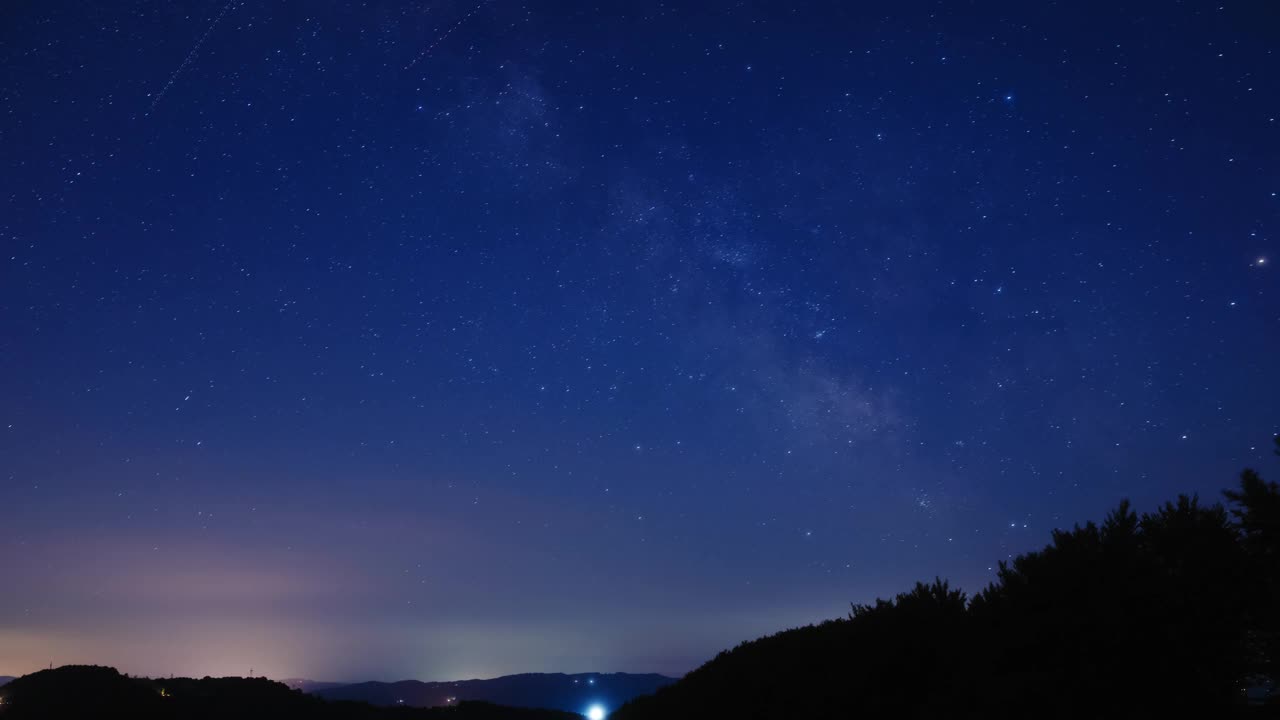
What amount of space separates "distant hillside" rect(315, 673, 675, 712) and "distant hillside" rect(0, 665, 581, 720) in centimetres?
8828

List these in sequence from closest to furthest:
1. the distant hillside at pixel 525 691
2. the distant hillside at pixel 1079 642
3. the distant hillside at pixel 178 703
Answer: the distant hillside at pixel 1079 642, the distant hillside at pixel 178 703, the distant hillside at pixel 525 691

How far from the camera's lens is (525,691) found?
5945 inches

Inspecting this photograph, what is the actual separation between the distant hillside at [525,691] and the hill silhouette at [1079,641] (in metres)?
125

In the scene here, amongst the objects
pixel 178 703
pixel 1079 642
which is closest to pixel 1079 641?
pixel 1079 642

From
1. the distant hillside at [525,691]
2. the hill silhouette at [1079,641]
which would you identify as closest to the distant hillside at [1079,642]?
the hill silhouette at [1079,641]

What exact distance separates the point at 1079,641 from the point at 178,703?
45.6 m

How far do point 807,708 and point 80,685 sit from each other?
45.7 meters

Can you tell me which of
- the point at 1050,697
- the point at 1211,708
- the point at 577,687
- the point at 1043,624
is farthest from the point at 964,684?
the point at 577,687

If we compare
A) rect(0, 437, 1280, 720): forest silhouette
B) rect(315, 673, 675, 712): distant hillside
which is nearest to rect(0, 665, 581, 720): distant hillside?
rect(0, 437, 1280, 720): forest silhouette

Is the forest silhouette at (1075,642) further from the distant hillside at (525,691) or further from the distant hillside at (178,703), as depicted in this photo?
the distant hillside at (525,691)

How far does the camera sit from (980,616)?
13648 millimetres

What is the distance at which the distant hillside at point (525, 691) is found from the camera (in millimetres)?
133000

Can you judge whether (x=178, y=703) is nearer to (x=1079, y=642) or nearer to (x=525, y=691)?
(x=1079, y=642)

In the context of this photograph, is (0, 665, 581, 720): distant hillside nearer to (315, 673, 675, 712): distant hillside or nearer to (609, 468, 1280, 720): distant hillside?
(609, 468, 1280, 720): distant hillside
